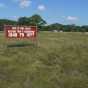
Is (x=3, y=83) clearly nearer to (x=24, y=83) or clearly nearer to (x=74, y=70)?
(x=24, y=83)

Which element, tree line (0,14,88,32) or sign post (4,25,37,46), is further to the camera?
tree line (0,14,88,32)

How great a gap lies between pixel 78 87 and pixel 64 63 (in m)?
5.68

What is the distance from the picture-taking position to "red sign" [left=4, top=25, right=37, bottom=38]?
25.7 m

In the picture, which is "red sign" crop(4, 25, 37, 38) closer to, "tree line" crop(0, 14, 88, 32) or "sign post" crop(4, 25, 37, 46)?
"sign post" crop(4, 25, 37, 46)

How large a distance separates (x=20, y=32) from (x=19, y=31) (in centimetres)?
16

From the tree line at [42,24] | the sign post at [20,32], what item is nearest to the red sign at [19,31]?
the sign post at [20,32]

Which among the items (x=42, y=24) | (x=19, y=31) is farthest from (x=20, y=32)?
(x=42, y=24)

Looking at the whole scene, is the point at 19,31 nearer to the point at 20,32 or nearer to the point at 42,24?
the point at 20,32

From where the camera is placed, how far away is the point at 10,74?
1321cm

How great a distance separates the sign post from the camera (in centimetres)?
2572

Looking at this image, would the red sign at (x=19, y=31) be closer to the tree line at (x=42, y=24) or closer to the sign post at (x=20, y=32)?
the sign post at (x=20, y=32)

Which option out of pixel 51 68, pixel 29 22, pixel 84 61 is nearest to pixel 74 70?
pixel 51 68

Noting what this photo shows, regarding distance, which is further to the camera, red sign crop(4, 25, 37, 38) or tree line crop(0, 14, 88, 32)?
tree line crop(0, 14, 88, 32)

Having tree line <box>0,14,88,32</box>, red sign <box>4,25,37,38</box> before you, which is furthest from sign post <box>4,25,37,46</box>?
tree line <box>0,14,88,32</box>
